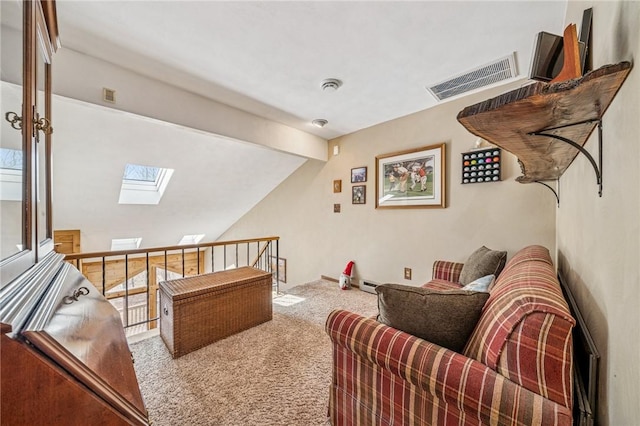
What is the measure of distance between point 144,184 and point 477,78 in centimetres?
456

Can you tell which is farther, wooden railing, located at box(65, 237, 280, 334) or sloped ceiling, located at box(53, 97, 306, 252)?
wooden railing, located at box(65, 237, 280, 334)

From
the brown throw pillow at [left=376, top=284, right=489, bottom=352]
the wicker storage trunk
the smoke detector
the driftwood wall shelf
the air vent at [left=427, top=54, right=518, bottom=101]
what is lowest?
the wicker storage trunk

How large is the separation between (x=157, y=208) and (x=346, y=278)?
3.33 m

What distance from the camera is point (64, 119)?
235 cm

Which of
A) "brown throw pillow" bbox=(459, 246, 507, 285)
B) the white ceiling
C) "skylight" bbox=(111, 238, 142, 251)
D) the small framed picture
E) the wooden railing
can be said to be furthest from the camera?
the wooden railing

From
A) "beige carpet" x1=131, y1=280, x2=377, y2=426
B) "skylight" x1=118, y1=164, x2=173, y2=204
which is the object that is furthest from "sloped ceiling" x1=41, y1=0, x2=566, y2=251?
"beige carpet" x1=131, y1=280, x2=377, y2=426

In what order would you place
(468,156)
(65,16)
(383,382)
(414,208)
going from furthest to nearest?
1. (414,208)
2. (468,156)
3. (65,16)
4. (383,382)

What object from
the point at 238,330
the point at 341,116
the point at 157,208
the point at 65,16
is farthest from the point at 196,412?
the point at 157,208

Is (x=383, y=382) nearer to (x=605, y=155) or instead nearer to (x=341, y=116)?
(x=605, y=155)

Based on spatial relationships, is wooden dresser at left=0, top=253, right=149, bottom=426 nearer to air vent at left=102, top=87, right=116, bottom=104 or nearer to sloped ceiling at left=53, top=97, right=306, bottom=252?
air vent at left=102, top=87, right=116, bottom=104

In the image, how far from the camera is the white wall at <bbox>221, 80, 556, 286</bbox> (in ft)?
7.99

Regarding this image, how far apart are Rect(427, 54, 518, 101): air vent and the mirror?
2680mm

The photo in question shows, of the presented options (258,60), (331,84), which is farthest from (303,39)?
(331,84)

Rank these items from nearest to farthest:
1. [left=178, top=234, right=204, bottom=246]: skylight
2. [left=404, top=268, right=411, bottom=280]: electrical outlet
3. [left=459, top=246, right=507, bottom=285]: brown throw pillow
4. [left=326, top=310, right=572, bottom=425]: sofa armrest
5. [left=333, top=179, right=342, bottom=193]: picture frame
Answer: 1. [left=326, top=310, right=572, bottom=425]: sofa armrest
2. [left=459, top=246, right=507, bottom=285]: brown throw pillow
3. [left=404, top=268, right=411, bottom=280]: electrical outlet
4. [left=333, top=179, right=342, bottom=193]: picture frame
5. [left=178, top=234, right=204, bottom=246]: skylight
